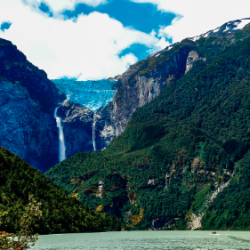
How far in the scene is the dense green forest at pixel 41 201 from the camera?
155m

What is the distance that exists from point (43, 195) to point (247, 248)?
104 meters

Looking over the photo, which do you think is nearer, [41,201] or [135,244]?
[135,244]

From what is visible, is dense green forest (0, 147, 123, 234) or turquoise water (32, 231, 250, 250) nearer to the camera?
turquoise water (32, 231, 250, 250)

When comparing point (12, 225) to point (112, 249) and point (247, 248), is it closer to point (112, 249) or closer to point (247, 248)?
point (112, 249)

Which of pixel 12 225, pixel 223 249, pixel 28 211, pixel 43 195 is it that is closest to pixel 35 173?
pixel 43 195

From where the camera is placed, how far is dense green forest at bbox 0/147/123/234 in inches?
6112

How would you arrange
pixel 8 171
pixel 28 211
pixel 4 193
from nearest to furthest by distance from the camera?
pixel 28 211 → pixel 4 193 → pixel 8 171

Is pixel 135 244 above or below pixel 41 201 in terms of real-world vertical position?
below

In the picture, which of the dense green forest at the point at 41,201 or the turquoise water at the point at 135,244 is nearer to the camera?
the turquoise water at the point at 135,244

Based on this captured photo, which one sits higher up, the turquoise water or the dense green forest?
the dense green forest

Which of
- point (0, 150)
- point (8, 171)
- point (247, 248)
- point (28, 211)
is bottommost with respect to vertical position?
point (247, 248)

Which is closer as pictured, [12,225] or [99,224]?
[12,225]

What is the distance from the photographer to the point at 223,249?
97.6m

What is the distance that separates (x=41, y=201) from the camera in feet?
557
